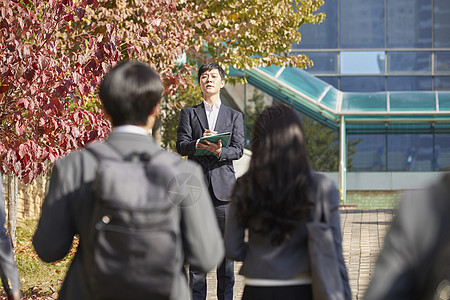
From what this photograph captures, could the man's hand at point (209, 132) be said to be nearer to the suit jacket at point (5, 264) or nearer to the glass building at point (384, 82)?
the suit jacket at point (5, 264)

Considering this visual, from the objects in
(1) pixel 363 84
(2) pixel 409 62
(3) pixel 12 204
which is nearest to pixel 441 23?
(2) pixel 409 62

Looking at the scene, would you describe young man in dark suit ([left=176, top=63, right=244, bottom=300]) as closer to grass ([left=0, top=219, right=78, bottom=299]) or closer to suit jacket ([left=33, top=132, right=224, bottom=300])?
grass ([left=0, top=219, right=78, bottom=299])

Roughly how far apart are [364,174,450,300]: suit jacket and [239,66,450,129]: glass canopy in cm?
2161

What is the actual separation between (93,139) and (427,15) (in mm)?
25487

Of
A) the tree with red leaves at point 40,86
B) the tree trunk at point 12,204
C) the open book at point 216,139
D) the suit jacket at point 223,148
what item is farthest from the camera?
the tree trunk at point 12,204

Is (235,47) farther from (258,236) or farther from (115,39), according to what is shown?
(258,236)

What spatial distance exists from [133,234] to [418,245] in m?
1.17

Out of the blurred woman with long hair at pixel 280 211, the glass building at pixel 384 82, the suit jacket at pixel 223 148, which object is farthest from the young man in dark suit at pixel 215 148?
the glass building at pixel 384 82

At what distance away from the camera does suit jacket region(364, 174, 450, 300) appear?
1806 millimetres

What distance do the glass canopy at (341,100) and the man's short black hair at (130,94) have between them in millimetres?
20473

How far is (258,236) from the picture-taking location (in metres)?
3.43

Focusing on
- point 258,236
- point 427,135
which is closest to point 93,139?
point 258,236

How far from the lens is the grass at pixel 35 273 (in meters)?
8.18

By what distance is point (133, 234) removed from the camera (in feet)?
8.70
